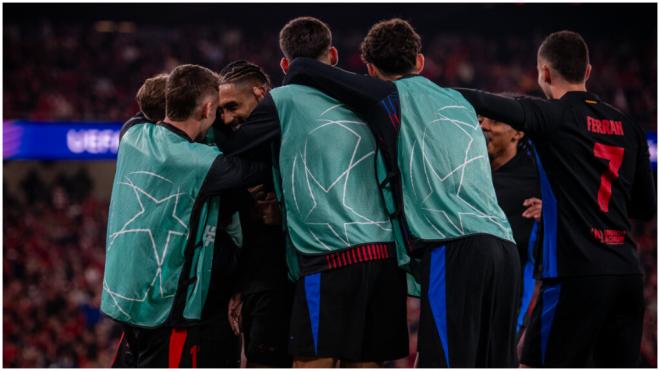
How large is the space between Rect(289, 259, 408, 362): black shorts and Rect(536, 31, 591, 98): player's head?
1435 millimetres

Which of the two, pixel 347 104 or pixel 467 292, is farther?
pixel 347 104

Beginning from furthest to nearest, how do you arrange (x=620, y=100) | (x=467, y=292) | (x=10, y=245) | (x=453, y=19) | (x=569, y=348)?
(x=453, y=19)
(x=620, y=100)
(x=10, y=245)
(x=569, y=348)
(x=467, y=292)

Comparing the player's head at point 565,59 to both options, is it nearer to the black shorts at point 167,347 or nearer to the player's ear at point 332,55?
the player's ear at point 332,55

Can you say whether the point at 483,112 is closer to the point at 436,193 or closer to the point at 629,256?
the point at 436,193

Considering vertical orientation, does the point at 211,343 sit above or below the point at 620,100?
below

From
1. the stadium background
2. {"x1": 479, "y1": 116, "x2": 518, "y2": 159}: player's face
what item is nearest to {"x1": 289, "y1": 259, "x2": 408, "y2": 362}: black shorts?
{"x1": 479, "y1": 116, "x2": 518, "y2": 159}: player's face

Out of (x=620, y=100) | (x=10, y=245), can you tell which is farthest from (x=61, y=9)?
(x=620, y=100)

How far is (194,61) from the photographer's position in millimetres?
19438

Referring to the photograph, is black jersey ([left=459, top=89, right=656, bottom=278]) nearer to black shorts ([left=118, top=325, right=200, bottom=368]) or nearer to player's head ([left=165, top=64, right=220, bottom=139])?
player's head ([left=165, top=64, right=220, bottom=139])

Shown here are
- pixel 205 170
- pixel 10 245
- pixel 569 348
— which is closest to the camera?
pixel 205 170

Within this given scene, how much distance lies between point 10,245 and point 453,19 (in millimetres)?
13004

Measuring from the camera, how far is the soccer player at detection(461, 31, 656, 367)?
158 inches

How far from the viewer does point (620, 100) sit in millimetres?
19156

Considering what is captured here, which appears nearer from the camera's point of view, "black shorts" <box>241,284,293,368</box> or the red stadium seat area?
"black shorts" <box>241,284,293,368</box>
